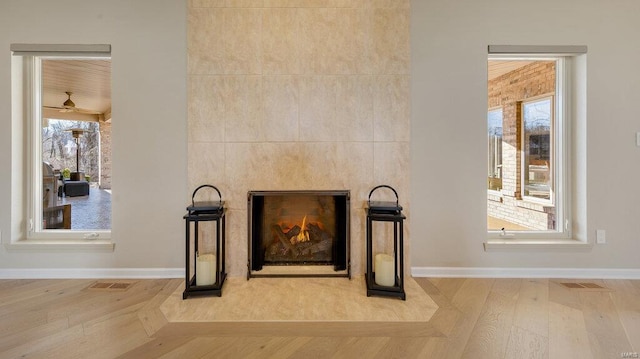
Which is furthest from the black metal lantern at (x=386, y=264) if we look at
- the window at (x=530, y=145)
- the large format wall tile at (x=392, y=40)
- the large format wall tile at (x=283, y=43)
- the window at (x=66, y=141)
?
the window at (x=66, y=141)

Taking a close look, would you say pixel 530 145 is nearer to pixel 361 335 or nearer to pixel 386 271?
pixel 386 271

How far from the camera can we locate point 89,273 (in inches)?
109

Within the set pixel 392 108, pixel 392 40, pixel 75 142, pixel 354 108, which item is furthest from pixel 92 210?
pixel 392 40

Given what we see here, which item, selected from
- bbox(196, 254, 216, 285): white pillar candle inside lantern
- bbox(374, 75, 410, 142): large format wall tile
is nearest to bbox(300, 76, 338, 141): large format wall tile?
bbox(374, 75, 410, 142): large format wall tile

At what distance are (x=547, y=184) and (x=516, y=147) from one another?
1.48ft

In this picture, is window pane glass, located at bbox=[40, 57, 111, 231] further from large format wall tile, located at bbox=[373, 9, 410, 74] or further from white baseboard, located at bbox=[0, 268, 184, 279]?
large format wall tile, located at bbox=[373, 9, 410, 74]

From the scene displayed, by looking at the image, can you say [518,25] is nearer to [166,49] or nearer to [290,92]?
[290,92]

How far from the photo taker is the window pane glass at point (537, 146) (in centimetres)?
300

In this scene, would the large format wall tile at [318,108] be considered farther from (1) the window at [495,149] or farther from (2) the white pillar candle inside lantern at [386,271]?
(1) the window at [495,149]

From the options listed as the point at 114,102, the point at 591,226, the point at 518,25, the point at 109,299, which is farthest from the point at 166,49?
the point at 591,226

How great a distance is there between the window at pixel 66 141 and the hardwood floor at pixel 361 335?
65 cm

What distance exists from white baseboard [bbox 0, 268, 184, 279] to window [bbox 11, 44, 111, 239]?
0.30 meters

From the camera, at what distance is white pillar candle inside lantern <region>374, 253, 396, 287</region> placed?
2.39 m

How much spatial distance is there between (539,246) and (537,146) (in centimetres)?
96
